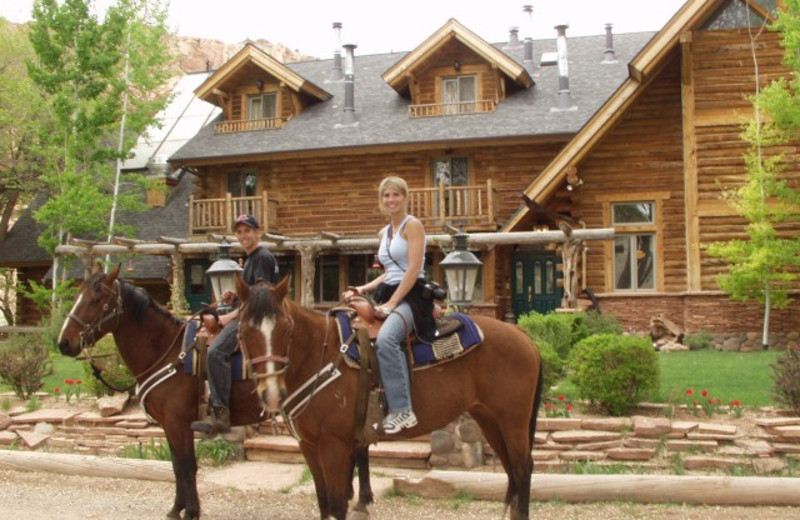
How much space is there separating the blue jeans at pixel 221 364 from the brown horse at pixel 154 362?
188mm

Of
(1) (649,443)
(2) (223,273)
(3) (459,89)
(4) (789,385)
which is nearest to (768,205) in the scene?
(4) (789,385)

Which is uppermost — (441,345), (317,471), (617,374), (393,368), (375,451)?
(441,345)

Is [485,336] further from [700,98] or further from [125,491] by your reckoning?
[700,98]

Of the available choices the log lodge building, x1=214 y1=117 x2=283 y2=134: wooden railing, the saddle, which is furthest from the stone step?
x1=214 y1=117 x2=283 y2=134: wooden railing

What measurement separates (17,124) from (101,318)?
22.8 m

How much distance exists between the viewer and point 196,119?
111ft

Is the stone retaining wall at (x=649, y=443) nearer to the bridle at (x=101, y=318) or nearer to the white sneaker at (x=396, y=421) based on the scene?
the white sneaker at (x=396, y=421)

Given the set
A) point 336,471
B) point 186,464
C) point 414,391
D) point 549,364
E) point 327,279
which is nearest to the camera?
point 336,471

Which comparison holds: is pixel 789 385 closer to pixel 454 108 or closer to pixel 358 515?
pixel 358 515

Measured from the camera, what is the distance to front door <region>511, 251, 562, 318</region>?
79.3 feet

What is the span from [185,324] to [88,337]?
35.0 inches

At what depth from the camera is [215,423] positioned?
7160 mm

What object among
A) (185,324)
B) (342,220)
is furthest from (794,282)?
(185,324)

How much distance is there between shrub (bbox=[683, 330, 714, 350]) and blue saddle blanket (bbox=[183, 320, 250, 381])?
531 inches
